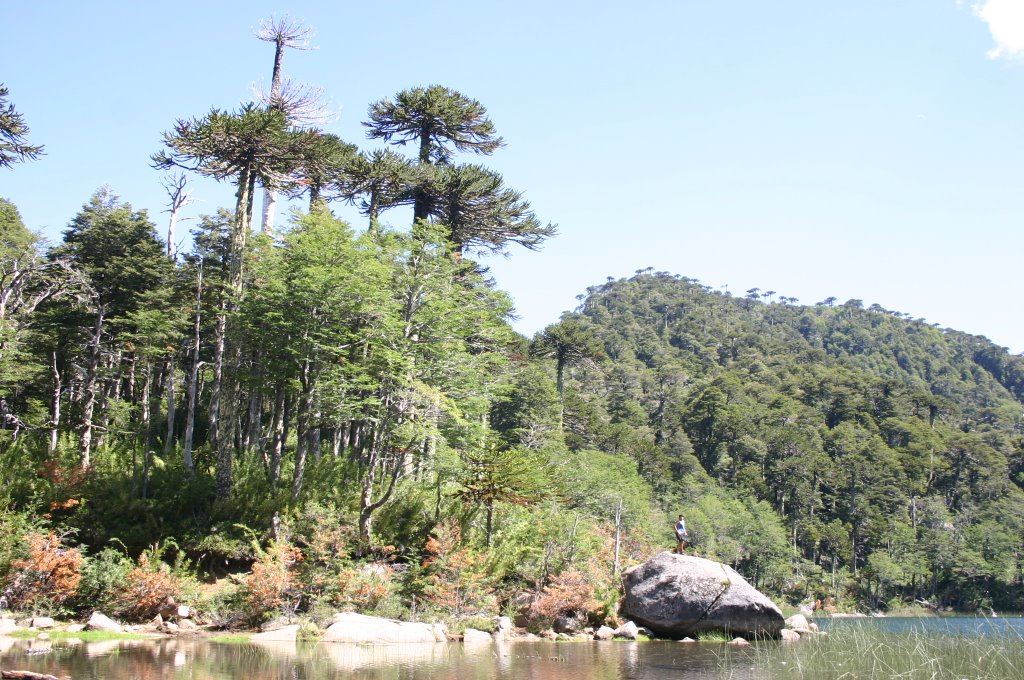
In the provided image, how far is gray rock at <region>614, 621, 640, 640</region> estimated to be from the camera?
21.9m

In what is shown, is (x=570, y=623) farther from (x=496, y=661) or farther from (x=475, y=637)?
(x=496, y=661)

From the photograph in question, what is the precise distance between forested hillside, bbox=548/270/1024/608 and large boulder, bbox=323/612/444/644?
29454mm

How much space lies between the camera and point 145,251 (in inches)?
1085

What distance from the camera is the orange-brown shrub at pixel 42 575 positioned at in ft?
53.8

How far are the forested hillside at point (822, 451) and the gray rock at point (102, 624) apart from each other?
3254 centimetres

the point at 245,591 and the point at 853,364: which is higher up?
the point at 853,364

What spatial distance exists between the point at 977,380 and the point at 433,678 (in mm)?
155080

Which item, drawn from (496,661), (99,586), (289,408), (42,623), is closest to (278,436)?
(289,408)

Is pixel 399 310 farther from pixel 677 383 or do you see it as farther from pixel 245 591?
pixel 677 383

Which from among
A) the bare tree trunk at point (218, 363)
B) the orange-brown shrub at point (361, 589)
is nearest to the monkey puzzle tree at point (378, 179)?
the bare tree trunk at point (218, 363)

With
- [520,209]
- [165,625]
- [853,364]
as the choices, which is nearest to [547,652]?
[165,625]

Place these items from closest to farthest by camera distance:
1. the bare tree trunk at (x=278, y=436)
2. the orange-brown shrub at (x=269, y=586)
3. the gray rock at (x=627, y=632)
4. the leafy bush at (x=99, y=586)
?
the leafy bush at (x=99, y=586)
the orange-brown shrub at (x=269, y=586)
the gray rock at (x=627, y=632)
the bare tree trunk at (x=278, y=436)

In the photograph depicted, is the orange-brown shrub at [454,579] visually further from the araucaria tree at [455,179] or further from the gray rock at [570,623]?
the araucaria tree at [455,179]

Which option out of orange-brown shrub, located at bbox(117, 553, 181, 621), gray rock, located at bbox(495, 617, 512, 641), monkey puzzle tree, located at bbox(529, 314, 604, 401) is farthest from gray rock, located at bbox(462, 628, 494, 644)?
monkey puzzle tree, located at bbox(529, 314, 604, 401)
